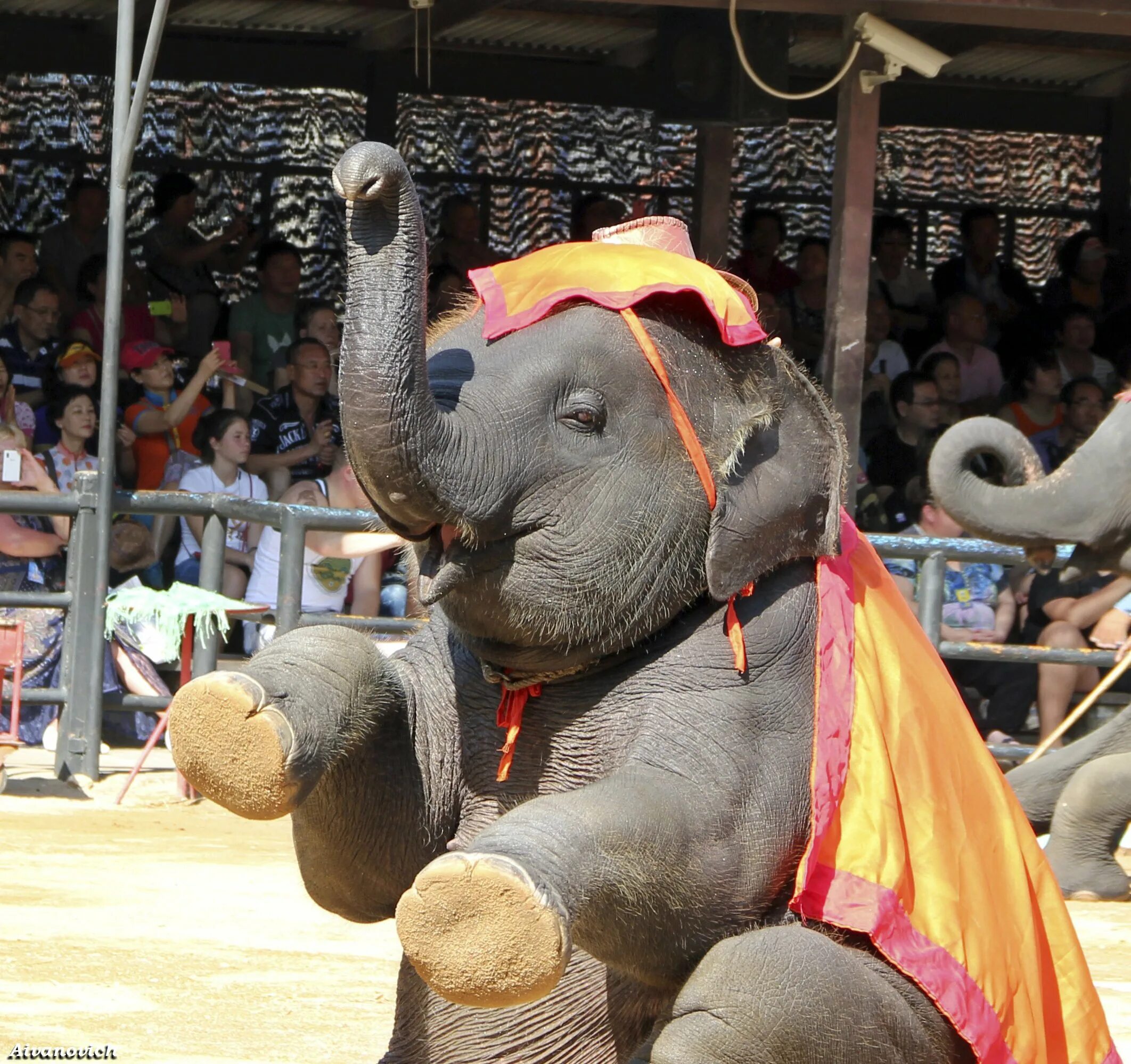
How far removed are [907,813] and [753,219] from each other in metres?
8.77

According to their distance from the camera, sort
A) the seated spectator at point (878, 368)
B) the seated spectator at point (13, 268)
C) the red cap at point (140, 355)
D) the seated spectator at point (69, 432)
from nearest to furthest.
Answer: the seated spectator at point (69, 432)
the red cap at point (140, 355)
the seated spectator at point (13, 268)
the seated spectator at point (878, 368)

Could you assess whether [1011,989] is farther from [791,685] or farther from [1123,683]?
[1123,683]

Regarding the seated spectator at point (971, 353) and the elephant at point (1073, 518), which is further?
the seated spectator at point (971, 353)

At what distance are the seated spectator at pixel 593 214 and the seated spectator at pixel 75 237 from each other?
8.64 ft

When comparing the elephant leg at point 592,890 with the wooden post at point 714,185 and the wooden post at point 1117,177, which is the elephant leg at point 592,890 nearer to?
the wooden post at point 714,185

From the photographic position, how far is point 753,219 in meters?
11.1

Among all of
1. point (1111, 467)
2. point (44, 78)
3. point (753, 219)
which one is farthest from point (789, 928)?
point (44, 78)

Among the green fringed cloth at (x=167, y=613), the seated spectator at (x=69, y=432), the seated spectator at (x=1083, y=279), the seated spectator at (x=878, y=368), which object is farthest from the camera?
the seated spectator at (x=1083, y=279)

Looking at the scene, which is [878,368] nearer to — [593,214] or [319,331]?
[593,214]

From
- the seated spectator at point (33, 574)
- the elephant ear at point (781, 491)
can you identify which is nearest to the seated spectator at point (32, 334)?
the seated spectator at point (33, 574)

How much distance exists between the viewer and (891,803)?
8.69 feet

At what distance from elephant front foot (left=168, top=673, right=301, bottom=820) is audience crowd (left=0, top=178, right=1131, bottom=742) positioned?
503 centimetres

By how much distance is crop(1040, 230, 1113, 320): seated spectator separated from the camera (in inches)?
471

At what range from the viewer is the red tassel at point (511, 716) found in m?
2.71
